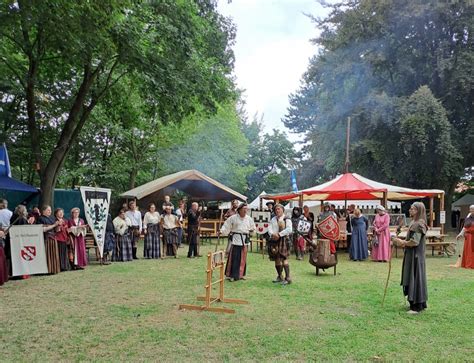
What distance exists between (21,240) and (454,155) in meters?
20.1

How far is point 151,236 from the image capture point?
43.9 ft

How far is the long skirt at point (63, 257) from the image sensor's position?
10516mm

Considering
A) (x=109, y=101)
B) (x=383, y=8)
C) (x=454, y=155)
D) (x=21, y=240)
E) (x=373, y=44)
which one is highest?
(x=383, y=8)

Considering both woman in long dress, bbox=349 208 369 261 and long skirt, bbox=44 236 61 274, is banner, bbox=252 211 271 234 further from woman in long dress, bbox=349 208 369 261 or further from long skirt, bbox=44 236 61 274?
long skirt, bbox=44 236 61 274

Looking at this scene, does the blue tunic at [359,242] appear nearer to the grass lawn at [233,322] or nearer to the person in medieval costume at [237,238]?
the grass lawn at [233,322]

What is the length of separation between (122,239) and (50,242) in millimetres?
2577

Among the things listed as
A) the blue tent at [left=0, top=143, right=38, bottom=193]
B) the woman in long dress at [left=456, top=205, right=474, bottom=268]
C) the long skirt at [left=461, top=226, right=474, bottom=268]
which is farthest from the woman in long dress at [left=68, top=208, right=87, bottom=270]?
the long skirt at [left=461, top=226, right=474, bottom=268]

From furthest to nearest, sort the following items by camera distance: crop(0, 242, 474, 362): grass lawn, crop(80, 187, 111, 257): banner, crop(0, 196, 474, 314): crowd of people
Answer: crop(80, 187, 111, 257): banner
crop(0, 196, 474, 314): crowd of people
crop(0, 242, 474, 362): grass lawn

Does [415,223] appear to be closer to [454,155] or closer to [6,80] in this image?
[6,80]

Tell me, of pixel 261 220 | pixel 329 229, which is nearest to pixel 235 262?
pixel 329 229

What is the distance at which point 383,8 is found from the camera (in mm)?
24453

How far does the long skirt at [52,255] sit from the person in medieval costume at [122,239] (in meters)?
2.31

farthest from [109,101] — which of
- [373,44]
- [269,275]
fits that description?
[373,44]

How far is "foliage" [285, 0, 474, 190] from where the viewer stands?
76.9ft
